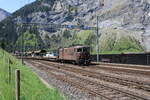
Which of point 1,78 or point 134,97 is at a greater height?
point 1,78

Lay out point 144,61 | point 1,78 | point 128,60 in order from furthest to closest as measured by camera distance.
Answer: point 128,60
point 144,61
point 1,78

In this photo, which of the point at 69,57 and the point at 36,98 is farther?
the point at 69,57

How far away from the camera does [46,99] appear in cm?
1213

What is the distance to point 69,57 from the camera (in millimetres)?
53188

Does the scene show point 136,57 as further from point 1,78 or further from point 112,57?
point 1,78

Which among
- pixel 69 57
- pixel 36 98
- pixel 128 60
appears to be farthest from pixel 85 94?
pixel 69 57

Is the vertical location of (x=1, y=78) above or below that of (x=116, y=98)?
above

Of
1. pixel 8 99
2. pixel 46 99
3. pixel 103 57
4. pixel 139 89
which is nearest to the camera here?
pixel 8 99

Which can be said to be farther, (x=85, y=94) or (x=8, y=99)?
(x=85, y=94)

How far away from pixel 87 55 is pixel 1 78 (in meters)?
34.8

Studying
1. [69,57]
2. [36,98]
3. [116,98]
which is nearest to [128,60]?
[69,57]

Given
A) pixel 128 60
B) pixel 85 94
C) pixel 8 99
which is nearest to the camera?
pixel 8 99

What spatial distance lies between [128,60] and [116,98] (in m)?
32.8

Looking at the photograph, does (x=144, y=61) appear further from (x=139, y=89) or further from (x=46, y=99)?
(x=46, y=99)
